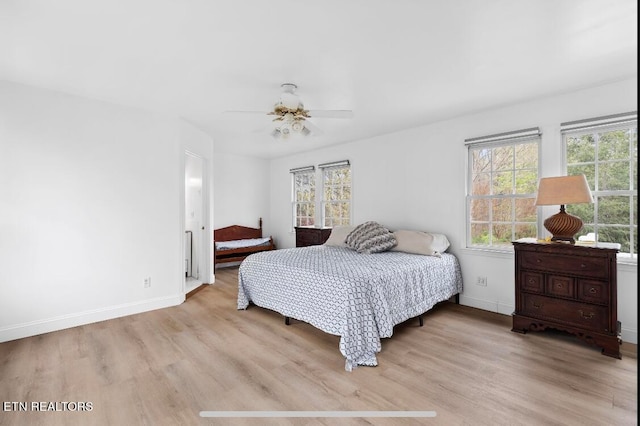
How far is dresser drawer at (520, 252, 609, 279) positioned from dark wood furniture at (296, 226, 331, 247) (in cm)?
296

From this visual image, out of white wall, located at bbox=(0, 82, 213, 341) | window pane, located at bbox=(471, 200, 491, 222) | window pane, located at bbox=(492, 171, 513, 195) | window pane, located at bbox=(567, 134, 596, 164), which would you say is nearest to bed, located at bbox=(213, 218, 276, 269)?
white wall, located at bbox=(0, 82, 213, 341)

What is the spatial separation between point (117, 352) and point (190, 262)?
2.65 m

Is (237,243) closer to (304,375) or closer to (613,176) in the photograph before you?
(304,375)

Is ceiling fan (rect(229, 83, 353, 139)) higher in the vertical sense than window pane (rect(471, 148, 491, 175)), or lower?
higher

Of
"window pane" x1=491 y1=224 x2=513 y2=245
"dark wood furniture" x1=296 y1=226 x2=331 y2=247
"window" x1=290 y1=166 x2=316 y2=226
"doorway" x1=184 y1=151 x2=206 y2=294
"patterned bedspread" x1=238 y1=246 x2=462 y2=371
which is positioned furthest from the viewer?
"window" x1=290 y1=166 x2=316 y2=226

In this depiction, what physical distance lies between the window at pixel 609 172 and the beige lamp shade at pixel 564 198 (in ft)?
1.28

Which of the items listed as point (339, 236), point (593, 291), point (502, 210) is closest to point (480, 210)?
point (502, 210)

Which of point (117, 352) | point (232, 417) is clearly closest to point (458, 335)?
point (232, 417)

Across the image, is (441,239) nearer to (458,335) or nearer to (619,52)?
(458,335)

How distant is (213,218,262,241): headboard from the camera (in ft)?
20.6

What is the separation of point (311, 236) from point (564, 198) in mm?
3667

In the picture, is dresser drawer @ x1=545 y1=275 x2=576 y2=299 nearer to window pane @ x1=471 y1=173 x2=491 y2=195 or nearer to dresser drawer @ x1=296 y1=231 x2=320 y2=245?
window pane @ x1=471 y1=173 x2=491 y2=195

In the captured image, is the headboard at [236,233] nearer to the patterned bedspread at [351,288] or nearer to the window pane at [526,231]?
the patterned bedspread at [351,288]

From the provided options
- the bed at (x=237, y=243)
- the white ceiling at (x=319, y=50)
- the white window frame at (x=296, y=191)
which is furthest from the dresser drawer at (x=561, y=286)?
the bed at (x=237, y=243)
